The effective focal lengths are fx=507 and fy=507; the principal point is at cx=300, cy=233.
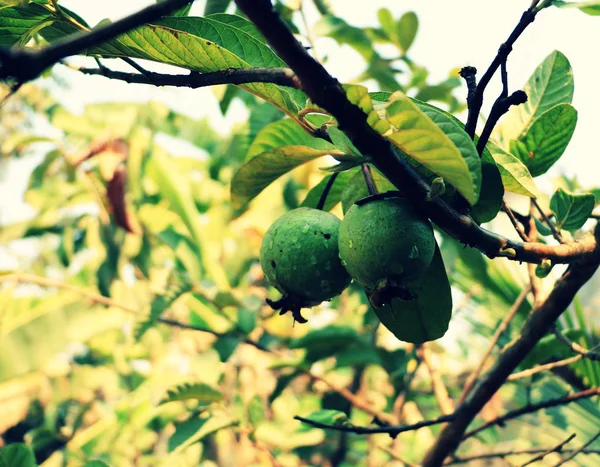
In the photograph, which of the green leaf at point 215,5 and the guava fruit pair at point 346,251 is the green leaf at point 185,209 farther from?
the guava fruit pair at point 346,251

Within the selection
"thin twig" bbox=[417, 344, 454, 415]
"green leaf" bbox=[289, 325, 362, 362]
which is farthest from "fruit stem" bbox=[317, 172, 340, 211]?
"green leaf" bbox=[289, 325, 362, 362]

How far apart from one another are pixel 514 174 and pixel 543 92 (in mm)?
322

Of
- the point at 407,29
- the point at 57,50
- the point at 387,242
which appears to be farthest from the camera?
the point at 407,29

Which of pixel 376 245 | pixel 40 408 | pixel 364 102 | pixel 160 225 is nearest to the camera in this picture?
pixel 364 102

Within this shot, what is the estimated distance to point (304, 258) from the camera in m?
0.69

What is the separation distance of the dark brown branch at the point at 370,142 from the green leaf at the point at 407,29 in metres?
1.29

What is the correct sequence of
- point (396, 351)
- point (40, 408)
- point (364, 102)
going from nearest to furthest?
1. point (364, 102)
2. point (396, 351)
3. point (40, 408)

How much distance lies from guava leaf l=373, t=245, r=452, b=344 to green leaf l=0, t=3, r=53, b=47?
1.90 feet

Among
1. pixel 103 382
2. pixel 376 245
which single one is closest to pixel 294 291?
pixel 376 245

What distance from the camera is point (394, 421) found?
1.35 meters

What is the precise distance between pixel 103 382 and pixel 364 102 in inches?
86.3

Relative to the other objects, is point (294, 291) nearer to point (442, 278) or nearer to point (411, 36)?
point (442, 278)

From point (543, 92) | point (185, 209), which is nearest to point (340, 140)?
point (543, 92)

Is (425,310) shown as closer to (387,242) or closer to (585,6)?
(387,242)
